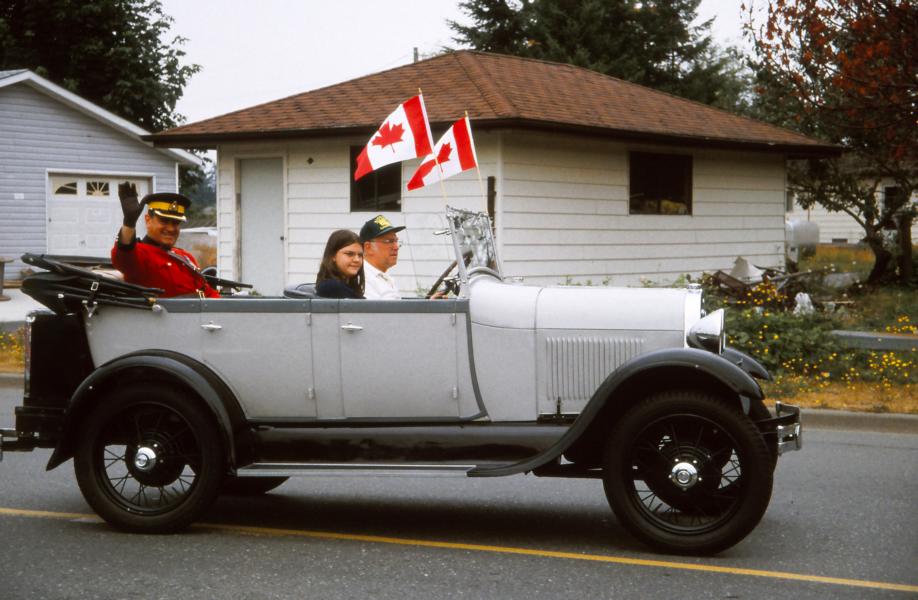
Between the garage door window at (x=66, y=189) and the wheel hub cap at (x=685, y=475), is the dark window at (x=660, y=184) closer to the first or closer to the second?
the wheel hub cap at (x=685, y=475)

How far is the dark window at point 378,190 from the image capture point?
16156 mm

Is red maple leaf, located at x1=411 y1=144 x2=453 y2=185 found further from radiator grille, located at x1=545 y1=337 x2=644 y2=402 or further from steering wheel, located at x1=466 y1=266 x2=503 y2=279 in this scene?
radiator grille, located at x1=545 y1=337 x2=644 y2=402

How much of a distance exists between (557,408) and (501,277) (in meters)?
1.03

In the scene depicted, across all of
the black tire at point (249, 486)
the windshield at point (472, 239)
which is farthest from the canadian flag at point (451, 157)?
the black tire at point (249, 486)

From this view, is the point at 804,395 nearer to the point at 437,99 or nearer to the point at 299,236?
the point at 437,99

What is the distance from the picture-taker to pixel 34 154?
25688mm

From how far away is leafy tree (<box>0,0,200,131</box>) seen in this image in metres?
33.9

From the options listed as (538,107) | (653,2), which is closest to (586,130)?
(538,107)

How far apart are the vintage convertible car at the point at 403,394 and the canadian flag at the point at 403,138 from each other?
2.70 ft

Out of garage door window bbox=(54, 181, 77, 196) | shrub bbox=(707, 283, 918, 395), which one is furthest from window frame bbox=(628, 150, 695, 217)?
garage door window bbox=(54, 181, 77, 196)

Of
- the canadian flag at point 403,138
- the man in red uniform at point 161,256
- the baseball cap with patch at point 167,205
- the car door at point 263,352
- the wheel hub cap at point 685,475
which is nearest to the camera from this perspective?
the wheel hub cap at point 685,475

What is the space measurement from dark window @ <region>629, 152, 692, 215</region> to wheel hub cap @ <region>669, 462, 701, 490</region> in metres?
12.0

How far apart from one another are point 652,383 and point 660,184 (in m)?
12.5

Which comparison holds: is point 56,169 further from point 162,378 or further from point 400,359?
point 400,359
